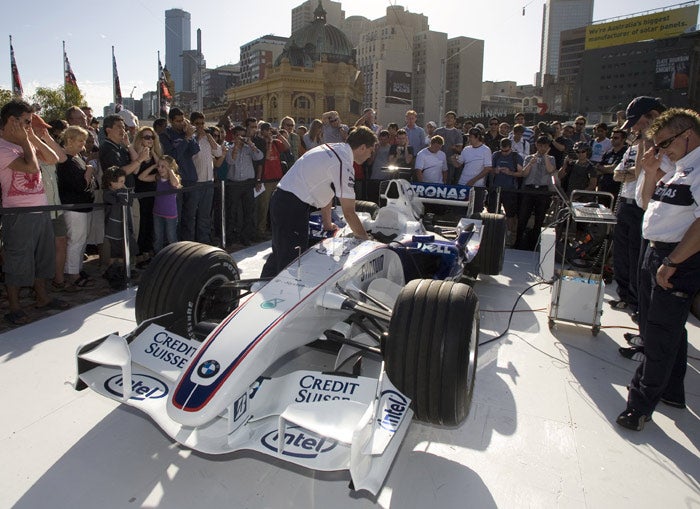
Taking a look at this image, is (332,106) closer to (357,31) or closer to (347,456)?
(357,31)

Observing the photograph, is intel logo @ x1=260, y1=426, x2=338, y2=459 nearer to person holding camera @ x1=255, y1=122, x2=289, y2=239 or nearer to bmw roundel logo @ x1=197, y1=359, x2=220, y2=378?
bmw roundel logo @ x1=197, y1=359, x2=220, y2=378

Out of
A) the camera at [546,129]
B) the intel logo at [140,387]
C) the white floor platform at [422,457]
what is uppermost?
the camera at [546,129]

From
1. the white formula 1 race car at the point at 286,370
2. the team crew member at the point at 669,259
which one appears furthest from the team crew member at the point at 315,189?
the team crew member at the point at 669,259

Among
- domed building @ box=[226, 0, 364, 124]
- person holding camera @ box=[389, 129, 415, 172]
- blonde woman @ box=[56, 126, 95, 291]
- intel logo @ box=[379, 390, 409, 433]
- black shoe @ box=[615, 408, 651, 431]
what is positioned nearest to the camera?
intel logo @ box=[379, 390, 409, 433]

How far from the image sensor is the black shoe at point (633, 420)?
10.8ft

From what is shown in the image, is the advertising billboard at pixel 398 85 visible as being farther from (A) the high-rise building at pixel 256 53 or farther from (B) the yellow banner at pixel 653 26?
(A) the high-rise building at pixel 256 53

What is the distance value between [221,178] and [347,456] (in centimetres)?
691

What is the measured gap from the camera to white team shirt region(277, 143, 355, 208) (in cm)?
423

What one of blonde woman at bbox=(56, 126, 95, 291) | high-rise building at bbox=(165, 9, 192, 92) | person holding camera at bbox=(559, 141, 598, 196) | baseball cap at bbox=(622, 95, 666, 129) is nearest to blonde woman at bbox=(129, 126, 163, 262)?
blonde woman at bbox=(56, 126, 95, 291)

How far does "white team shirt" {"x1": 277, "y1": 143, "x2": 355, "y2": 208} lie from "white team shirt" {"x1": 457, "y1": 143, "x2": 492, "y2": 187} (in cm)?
502

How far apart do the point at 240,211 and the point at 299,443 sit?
640 centimetres

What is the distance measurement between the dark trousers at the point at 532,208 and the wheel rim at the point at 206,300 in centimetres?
632

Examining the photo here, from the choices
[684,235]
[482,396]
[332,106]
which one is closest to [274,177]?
[482,396]

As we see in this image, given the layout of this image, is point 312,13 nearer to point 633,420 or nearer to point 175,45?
point 175,45
